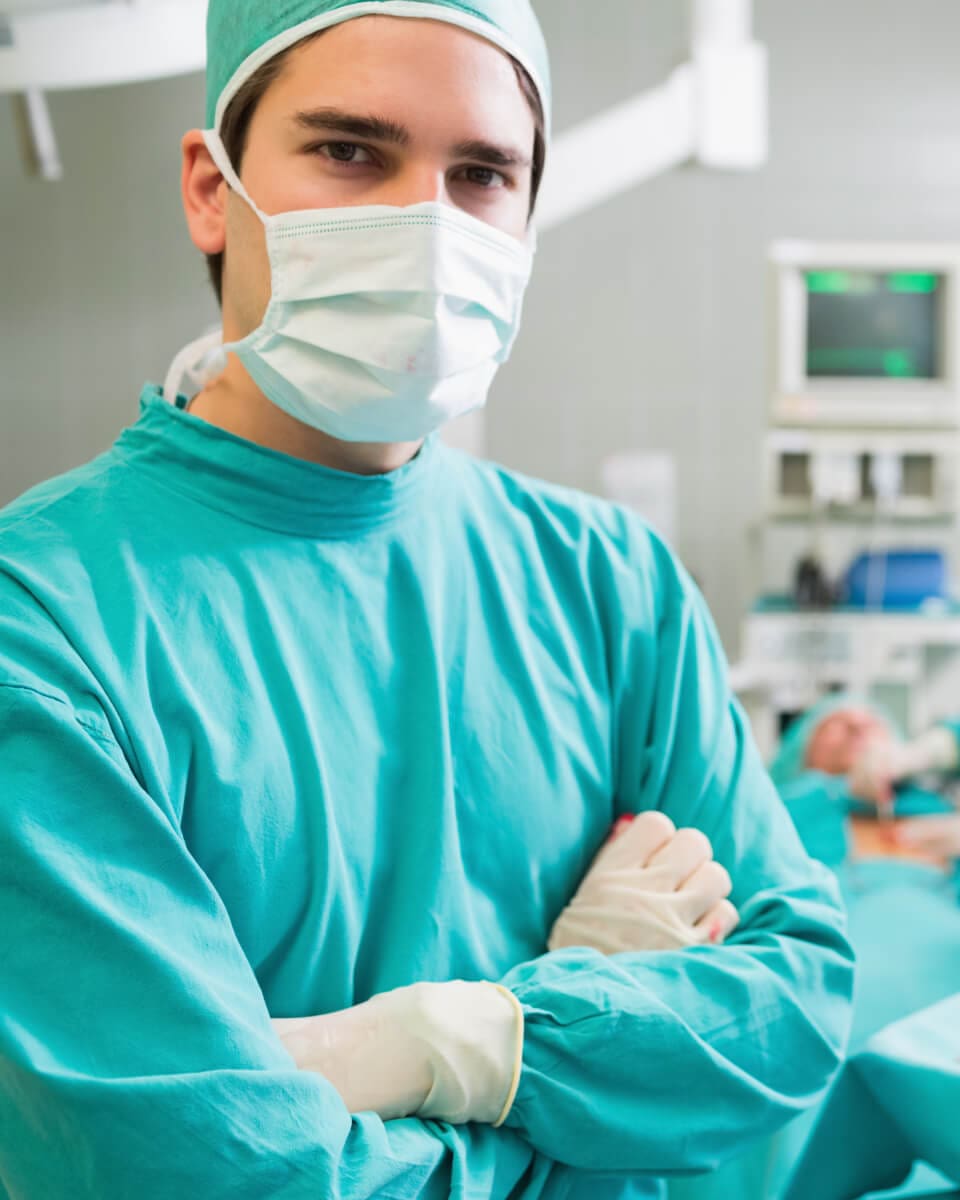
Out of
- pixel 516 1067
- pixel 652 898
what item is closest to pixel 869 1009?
pixel 652 898

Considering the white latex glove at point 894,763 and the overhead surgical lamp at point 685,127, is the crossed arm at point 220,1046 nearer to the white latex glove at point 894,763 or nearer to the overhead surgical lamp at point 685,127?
the white latex glove at point 894,763

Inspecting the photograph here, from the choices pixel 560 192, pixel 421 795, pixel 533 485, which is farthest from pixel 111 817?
pixel 560 192

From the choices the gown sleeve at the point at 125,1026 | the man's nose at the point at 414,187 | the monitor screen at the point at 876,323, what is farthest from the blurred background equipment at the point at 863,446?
the gown sleeve at the point at 125,1026

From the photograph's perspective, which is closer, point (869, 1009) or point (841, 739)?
point (869, 1009)

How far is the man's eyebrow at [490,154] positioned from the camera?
91 cm

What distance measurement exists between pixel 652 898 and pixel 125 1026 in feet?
1.42

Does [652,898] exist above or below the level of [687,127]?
below

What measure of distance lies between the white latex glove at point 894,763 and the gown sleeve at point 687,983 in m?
1.23

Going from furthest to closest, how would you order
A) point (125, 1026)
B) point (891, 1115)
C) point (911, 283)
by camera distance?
point (911, 283)
point (891, 1115)
point (125, 1026)

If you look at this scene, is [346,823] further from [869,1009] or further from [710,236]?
[710,236]

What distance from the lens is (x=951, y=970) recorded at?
5.46ft

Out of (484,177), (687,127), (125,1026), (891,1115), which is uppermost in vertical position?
(687,127)

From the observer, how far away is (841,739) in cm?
229

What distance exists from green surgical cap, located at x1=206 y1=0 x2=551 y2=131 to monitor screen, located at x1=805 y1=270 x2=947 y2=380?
6.35 feet
